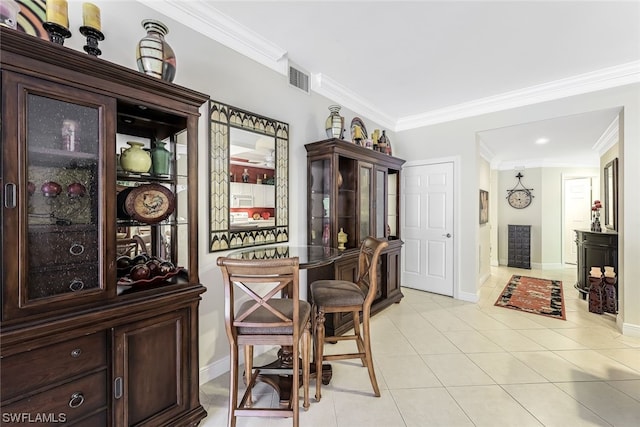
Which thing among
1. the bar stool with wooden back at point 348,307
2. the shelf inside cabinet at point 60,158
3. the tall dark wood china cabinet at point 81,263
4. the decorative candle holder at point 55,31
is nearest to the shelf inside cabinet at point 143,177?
the tall dark wood china cabinet at point 81,263

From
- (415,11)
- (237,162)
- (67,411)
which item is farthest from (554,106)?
(67,411)

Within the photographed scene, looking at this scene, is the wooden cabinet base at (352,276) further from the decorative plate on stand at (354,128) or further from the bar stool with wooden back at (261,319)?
the decorative plate on stand at (354,128)

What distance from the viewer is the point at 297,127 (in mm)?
3016

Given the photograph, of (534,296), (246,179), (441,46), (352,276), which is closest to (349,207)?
(352,276)

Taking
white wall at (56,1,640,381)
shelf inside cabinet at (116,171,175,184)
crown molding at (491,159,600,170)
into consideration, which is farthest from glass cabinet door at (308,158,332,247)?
crown molding at (491,159,600,170)

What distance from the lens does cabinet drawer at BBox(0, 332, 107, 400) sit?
110cm

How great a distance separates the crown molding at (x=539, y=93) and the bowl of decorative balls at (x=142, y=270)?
418 cm

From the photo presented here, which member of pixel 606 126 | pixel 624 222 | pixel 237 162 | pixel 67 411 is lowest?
pixel 67 411

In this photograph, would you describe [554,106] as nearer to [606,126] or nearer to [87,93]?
[606,126]

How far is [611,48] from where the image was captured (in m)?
2.69

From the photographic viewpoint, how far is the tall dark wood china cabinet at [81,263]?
111 cm

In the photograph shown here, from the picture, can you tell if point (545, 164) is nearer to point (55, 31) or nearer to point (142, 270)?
point (142, 270)

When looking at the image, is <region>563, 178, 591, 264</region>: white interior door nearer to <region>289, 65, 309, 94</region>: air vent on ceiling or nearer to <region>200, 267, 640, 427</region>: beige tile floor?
<region>200, 267, 640, 427</region>: beige tile floor

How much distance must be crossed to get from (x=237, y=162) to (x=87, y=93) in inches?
47.2
